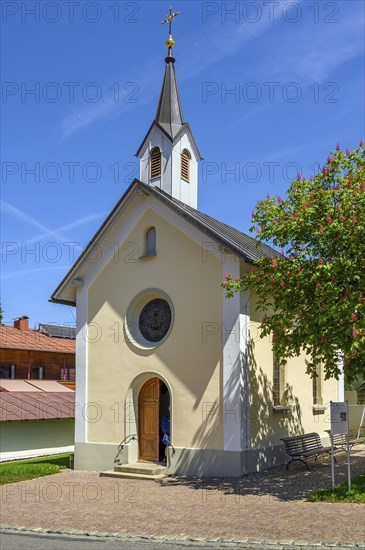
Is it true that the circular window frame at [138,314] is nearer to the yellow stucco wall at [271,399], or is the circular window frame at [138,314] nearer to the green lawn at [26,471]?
the yellow stucco wall at [271,399]

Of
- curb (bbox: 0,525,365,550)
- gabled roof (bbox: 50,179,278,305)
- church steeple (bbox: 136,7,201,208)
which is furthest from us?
church steeple (bbox: 136,7,201,208)

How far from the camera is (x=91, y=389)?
20641 millimetres

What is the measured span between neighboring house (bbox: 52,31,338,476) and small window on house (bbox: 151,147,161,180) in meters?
0.04

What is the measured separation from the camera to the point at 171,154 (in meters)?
22.2

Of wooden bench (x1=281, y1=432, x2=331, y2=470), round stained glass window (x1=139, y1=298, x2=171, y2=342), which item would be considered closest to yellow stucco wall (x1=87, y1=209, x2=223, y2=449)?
round stained glass window (x1=139, y1=298, x2=171, y2=342)

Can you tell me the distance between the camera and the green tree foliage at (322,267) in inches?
542

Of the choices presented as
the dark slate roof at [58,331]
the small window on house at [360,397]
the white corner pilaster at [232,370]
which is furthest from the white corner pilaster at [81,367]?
the dark slate roof at [58,331]

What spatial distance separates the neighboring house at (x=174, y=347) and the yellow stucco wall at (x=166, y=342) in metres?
0.03

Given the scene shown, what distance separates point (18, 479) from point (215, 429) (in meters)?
5.90

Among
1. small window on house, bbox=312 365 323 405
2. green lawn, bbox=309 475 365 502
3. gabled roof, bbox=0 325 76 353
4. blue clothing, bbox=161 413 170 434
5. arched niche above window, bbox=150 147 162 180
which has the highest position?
arched niche above window, bbox=150 147 162 180

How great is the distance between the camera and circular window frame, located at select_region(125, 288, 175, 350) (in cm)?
1950

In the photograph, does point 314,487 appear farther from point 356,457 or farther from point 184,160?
point 184,160

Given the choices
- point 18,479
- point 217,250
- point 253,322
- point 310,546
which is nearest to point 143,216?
point 217,250

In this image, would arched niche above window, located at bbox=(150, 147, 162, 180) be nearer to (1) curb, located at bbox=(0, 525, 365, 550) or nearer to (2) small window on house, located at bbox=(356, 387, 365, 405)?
(1) curb, located at bbox=(0, 525, 365, 550)
